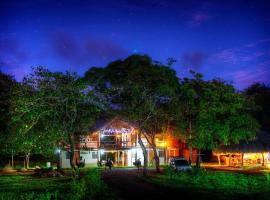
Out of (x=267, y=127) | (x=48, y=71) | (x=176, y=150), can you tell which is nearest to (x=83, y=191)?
(x=48, y=71)

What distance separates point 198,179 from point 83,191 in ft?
38.2

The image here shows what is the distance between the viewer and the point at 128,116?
40.4 meters

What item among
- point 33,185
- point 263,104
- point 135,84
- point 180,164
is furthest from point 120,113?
point 263,104

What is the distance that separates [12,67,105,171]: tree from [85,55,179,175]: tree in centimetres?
1013

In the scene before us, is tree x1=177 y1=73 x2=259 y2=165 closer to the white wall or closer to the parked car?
the parked car

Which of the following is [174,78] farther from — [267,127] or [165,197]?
[267,127]

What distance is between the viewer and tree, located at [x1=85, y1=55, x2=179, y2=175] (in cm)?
3666

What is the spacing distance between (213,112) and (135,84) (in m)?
9.04

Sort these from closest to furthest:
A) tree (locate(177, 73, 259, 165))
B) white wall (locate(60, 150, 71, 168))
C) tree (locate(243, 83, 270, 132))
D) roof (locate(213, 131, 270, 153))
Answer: tree (locate(177, 73, 259, 165)) < roof (locate(213, 131, 270, 153)) < white wall (locate(60, 150, 71, 168)) < tree (locate(243, 83, 270, 132))

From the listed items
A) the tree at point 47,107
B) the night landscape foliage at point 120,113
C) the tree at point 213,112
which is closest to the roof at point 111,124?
the night landscape foliage at point 120,113

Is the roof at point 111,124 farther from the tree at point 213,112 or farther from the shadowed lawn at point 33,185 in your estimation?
the shadowed lawn at point 33,185

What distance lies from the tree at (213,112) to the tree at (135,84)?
10.9 ft

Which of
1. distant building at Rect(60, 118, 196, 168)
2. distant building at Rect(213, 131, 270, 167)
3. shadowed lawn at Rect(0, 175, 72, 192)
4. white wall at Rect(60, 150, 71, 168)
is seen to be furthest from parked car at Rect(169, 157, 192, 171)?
white wall at Rect(60, 150, 71, 168)

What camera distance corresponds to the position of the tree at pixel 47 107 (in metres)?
23.7
